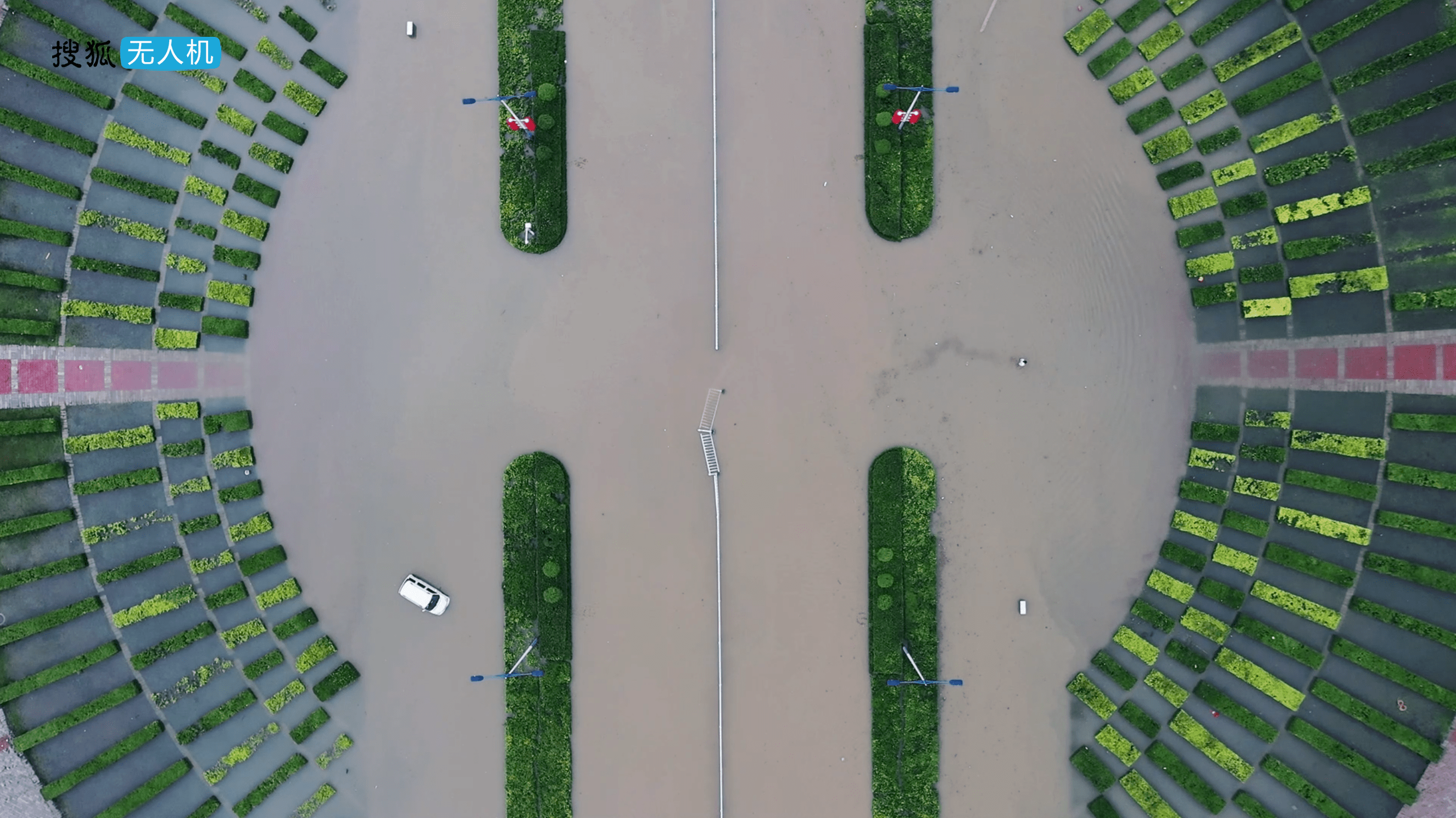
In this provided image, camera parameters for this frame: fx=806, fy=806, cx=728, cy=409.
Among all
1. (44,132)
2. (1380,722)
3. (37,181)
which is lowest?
(1380,722)

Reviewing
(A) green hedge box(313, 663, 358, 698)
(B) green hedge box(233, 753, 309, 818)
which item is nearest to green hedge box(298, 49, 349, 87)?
(A) green hedge box(313, 663, 358, 698)

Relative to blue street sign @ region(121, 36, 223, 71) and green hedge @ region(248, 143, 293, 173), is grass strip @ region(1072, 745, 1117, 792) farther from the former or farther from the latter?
blue street sign @ region(121, 36, 223, 71)

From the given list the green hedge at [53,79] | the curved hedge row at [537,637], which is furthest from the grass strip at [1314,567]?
the green hedge at [53,79]

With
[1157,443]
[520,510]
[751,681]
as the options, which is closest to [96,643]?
[520,510]

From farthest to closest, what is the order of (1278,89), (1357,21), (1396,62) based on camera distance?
(1278,89) → (1357,21) → (1396,62)

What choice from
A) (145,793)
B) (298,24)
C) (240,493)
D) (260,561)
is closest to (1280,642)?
(260,561)

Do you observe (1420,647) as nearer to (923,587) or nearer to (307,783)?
(923,587)

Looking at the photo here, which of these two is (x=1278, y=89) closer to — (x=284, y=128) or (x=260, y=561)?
(x=284, y=128)
